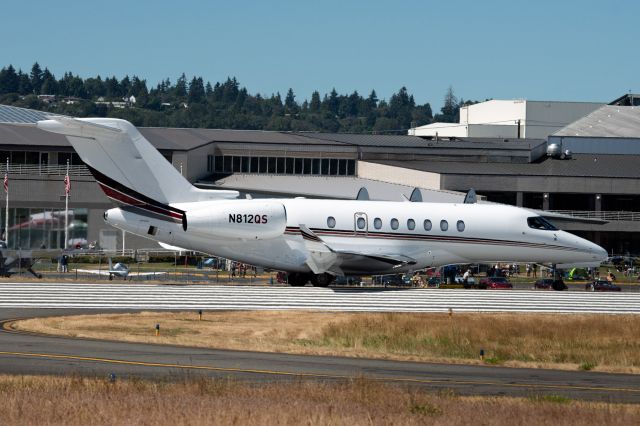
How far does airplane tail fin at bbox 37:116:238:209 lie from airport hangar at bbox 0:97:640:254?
3005 cm

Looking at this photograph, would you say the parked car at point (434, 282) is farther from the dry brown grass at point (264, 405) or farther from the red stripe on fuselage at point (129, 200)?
the dry brown grass at point (264, 405)

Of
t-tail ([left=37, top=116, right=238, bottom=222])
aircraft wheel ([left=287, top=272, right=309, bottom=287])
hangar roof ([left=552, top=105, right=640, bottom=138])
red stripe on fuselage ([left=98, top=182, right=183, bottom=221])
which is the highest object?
hangar roof ([left=552, top=105, right=640, bottom=138])

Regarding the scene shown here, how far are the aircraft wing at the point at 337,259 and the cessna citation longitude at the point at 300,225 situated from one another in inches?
1.5

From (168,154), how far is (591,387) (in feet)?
200

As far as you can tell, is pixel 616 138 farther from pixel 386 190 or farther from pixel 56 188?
pixel 56 188

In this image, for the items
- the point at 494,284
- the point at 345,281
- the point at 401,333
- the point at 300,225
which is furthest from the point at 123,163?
the point at 494,284

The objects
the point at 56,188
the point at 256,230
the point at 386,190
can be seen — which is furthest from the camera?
the point at 386,190

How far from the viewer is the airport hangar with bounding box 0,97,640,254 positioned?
71375mm

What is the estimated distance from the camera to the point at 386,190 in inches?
3164

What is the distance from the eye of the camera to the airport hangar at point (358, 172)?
7138 cm

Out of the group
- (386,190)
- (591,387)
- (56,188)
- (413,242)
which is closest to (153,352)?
(591,387)

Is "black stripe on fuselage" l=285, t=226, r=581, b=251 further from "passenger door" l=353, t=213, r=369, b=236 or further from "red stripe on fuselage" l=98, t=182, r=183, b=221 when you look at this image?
"red stripe on fuselage" l=98, t=182, r=183, b=221

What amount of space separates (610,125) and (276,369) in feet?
290

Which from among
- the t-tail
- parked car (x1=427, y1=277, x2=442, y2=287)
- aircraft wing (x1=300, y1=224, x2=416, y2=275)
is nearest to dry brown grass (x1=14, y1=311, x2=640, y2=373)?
aircraft wing (x1=300, y1=224, x2=416, y2=275)
